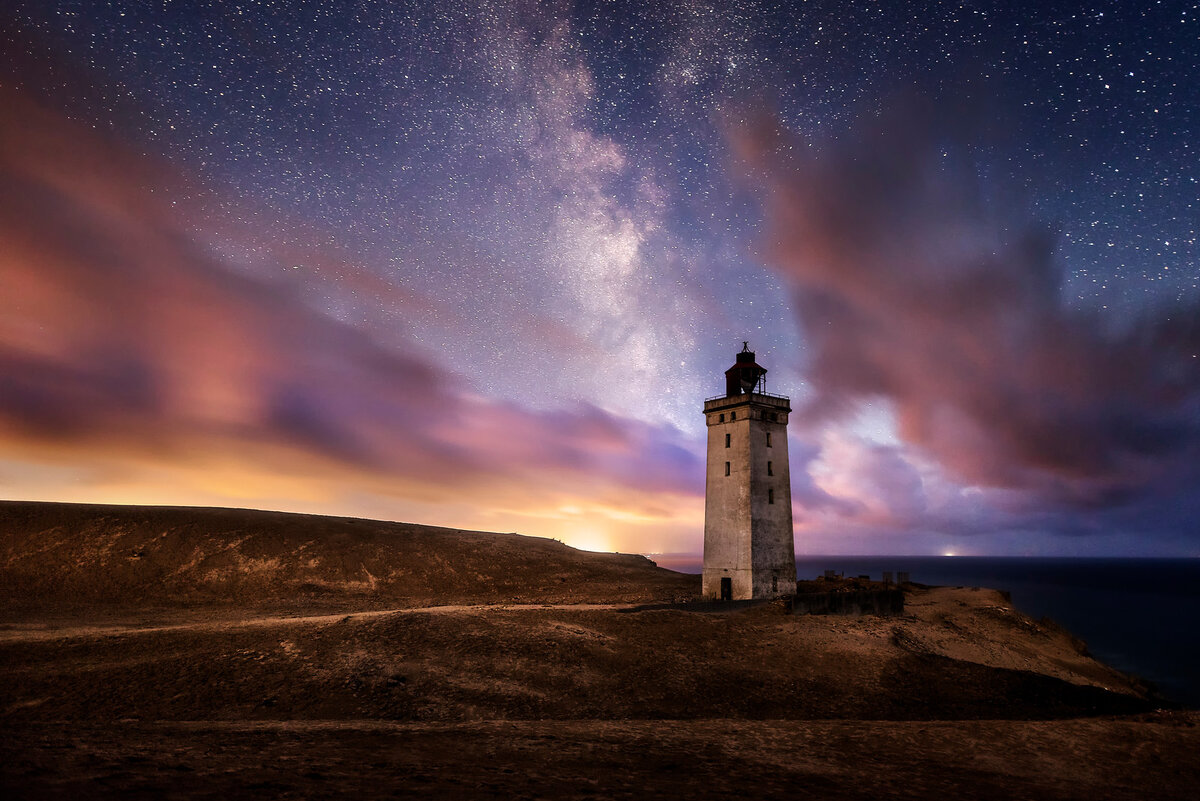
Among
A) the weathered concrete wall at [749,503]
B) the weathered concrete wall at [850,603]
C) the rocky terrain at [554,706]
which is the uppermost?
the weathered concrete wall at [749,503]

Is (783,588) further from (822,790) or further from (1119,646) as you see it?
(1119,646)

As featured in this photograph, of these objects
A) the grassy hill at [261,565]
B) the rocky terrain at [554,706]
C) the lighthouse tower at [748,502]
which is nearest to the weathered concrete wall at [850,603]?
the rocky terrain at [554,706]

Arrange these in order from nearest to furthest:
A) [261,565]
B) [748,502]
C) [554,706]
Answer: [554,706], [748,502], [261,565]

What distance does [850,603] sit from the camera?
30.9 meters

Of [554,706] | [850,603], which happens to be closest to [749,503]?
[850,603]

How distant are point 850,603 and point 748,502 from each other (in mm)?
8453

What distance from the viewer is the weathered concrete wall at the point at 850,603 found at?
95.1 feet

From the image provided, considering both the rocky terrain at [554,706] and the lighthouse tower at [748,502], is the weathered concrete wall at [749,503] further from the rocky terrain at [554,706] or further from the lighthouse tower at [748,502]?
the rocky terrain at [554,706]

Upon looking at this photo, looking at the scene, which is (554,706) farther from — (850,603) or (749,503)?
(749,503)

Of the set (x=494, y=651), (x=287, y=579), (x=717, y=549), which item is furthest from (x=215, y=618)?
(x=717, y=549)

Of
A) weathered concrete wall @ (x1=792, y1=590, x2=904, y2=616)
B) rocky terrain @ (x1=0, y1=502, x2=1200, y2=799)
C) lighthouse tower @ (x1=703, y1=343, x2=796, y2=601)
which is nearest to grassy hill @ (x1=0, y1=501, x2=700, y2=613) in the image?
rocky terrain @ (x1=0, y1=502, x2=1200, y2=799)

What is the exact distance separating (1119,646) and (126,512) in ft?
306

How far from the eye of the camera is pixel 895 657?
22.8 meters

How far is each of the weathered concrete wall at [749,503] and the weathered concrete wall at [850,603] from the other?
5.18 meters
